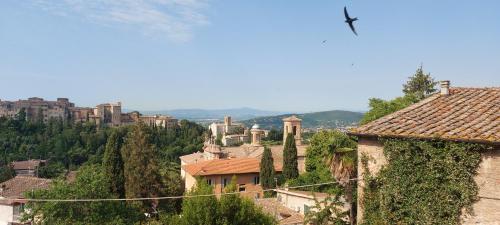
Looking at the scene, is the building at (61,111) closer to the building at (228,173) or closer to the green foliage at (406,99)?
the building at (228,173)

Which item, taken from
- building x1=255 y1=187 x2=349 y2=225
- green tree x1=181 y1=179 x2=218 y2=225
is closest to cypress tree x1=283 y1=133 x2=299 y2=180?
building x1=255 y1=187 x2=349 y2=225

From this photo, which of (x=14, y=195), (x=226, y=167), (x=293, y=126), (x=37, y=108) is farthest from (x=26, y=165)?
(x=37, y=108)

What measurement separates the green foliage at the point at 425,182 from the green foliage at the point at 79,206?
1532cm

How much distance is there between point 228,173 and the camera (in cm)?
5316

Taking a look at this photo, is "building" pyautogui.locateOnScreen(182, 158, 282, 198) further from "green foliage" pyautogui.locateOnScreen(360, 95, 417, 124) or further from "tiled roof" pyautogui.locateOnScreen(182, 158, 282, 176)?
"green foliage" pyautogui.locateOnScreen(360, 95, 417, 124)

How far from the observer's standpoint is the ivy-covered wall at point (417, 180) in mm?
9852

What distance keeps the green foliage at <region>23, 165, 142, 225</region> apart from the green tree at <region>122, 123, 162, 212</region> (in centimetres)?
1028

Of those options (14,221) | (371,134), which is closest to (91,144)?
(14,221)

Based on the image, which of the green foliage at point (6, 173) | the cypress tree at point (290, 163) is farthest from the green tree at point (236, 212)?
the green foliage at point (6, 173)

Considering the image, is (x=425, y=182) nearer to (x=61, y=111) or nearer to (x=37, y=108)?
(x=61, y=111)

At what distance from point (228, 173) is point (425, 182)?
143ft

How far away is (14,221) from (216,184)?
80.7 ft

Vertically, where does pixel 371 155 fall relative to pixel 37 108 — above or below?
below

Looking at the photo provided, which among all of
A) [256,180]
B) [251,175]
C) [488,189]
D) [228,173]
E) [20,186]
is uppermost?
[488,189]
